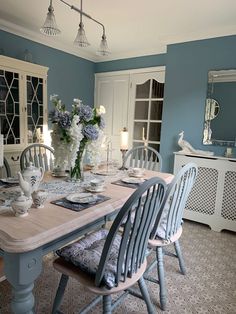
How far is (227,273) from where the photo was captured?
2037 mm

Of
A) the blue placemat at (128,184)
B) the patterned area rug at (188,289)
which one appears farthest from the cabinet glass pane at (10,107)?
the blue placemat at (128,184)

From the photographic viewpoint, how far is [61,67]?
12.4 ft

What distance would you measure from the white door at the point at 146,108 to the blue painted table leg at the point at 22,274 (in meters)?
3.02

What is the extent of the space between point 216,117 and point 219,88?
36cm

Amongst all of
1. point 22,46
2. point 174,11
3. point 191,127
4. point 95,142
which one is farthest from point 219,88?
point 22,46

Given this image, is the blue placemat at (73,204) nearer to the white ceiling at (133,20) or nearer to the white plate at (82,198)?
the white plate at (82,198)

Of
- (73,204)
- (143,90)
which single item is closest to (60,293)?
(73,204)

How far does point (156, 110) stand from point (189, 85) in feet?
2.51

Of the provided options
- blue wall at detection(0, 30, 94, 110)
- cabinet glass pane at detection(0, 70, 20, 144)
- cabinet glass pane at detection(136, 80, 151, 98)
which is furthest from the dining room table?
cabinet glass pane at detection(136, 80, 151, 98)

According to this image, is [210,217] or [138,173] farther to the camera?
[210,217]

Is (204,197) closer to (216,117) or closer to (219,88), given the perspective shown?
(216,117)

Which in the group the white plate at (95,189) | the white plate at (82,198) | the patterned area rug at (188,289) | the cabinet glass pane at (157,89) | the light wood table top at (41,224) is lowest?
the patterned area rug at (188,289)

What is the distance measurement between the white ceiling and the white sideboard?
1534mm

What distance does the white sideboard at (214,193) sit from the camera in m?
2.77
